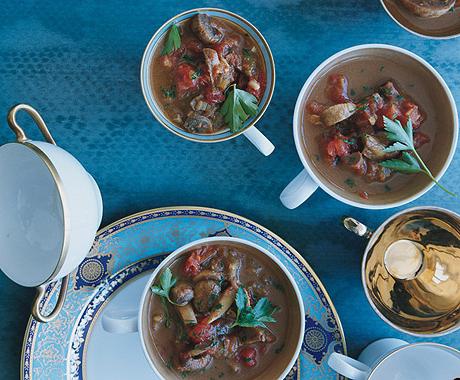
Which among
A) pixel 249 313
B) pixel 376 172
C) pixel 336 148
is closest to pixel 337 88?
pixel 336 148

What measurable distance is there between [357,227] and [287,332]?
0.43 m

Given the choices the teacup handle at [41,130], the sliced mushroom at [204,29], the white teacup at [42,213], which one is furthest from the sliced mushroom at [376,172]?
the teacup handle at [41,130]

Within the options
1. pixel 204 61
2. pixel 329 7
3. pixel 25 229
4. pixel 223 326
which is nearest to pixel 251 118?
pixel 204 61

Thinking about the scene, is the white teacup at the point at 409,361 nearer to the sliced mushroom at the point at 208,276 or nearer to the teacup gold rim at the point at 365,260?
the teacup gold rim at the point at 365,260

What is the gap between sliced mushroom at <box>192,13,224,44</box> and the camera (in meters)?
1.92

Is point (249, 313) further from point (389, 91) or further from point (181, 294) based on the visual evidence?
point (389, 91)

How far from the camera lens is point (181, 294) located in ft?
6.16

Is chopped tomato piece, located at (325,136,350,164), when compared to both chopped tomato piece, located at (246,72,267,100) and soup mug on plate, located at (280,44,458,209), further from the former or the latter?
chopped tomato piece, located at (246,72,267,100)

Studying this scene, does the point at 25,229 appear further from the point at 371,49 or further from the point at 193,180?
the point at 371,49

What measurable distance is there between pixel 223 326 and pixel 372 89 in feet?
3.09

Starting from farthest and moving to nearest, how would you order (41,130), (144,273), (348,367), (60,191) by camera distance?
(144,273)
(348,367)
(41,130)
(60,191)

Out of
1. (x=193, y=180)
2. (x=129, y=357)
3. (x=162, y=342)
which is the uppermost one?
(x=193, y=180)

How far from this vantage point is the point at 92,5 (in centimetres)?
212

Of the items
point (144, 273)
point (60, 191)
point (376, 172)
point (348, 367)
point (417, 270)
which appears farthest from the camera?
point (417, 270)
